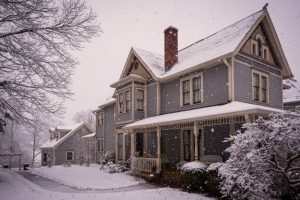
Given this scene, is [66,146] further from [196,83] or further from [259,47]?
[259,47]

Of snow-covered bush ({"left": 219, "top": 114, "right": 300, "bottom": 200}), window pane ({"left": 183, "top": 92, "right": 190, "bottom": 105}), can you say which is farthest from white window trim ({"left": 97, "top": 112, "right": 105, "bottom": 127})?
snow-covered bush ({"left": 219, "top": 114, "right": 300, "bottom": 200})

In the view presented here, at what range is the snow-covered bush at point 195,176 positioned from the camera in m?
12.8

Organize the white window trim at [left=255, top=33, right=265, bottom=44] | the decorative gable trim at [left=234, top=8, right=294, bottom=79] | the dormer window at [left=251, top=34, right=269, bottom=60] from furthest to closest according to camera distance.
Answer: the white window trim at [left=255, top=33, right=265, bottom=44]
the dormer window at [left=251, top=34, right=269, bottom=60]
the decorative gable trim at [left=234, top=8, right=294, bottom=79]

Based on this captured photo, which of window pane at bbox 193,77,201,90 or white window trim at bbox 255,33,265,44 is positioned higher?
white window trim at bbox 255,33,265,44

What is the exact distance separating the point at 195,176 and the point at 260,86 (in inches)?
306

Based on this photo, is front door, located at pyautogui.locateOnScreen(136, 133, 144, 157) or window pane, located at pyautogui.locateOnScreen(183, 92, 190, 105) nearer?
window pane, located at pyautogui.locateOnScreen(183, 92, 190, 105)

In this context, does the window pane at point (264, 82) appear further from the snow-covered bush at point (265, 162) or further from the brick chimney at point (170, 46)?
the snow-covered bush at point (265, 162)

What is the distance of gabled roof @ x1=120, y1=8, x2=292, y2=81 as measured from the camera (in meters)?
16.2

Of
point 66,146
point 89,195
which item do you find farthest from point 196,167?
point 66,146

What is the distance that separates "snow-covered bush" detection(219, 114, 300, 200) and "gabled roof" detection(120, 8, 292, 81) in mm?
6439

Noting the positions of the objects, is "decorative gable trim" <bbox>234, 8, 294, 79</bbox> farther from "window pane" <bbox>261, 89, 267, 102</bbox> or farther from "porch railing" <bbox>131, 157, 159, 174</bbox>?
"porch railing" <bbox>131, 157, 159, 174</bbox>

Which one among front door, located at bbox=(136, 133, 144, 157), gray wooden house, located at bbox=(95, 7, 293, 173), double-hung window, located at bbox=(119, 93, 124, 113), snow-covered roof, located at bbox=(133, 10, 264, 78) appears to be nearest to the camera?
gray wooden house, located at bbox=(95, 7, 293, 173)

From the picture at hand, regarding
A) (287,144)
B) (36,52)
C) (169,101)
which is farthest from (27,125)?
(169,101)

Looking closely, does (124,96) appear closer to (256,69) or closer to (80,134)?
(256,69)
